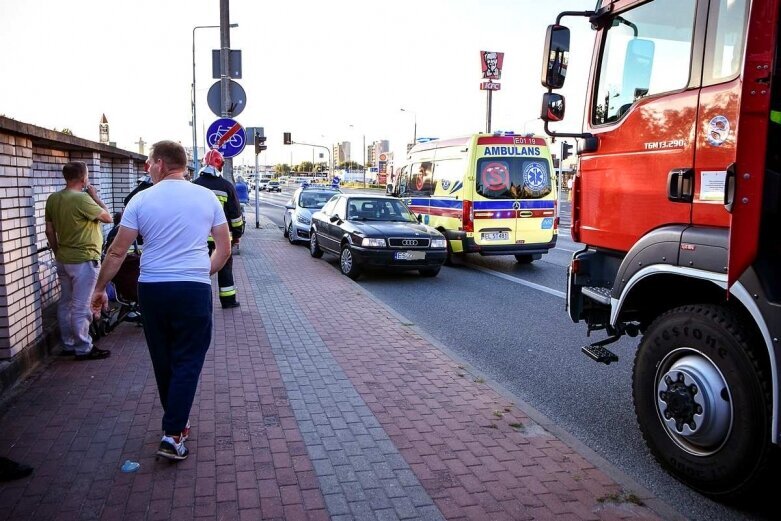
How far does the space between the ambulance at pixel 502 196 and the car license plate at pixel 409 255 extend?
66.5 inches

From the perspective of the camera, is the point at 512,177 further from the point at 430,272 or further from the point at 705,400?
the point at 705,400

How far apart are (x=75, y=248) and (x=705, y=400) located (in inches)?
203

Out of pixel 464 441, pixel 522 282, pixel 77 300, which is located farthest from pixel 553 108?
pixel 522 282

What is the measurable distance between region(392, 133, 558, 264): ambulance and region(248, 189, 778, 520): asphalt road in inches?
24.4

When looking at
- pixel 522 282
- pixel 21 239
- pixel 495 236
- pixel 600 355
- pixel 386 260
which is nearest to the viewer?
pixel 600 355

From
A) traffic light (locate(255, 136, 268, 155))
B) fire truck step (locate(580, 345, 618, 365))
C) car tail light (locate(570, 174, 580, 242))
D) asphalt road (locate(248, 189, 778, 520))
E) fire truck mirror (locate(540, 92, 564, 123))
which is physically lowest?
asphalt road (locate(248, 189, 778, 520))

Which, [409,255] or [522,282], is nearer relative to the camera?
[409,255]

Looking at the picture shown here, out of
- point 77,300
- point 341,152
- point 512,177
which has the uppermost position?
point 341,152

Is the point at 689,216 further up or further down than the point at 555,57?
further down

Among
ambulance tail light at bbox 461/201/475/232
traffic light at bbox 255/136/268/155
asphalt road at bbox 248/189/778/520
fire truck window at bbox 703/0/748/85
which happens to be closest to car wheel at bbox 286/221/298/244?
traffic light at bbox 255/136/268/155

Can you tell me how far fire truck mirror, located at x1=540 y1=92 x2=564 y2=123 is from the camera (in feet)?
16.0

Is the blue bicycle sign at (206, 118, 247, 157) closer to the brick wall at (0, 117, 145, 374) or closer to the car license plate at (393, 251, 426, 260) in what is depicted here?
the car license plate at (393, 251, 426, 260)

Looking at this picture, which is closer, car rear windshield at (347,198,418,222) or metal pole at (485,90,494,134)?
car rear windshield at (347,198,418,222)

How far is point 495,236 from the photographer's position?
12.7 meters
